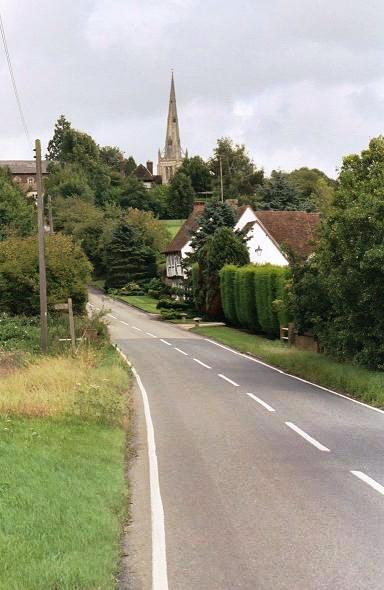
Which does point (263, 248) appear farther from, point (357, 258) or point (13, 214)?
point (357, 258)

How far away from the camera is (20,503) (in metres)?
7.68

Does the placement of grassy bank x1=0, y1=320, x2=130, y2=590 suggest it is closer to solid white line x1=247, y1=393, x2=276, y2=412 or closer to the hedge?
solid white line x1=247, y1=393, x2=276, y2=412

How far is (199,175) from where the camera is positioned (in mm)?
129375

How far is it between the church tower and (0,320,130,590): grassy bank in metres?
163

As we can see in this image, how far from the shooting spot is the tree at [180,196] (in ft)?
409

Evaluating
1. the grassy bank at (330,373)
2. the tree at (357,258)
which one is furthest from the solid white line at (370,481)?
the tree at (357,258)

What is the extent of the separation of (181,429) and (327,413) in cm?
357

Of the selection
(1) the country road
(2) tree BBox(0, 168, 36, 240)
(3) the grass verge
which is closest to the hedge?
(3) the grass verge

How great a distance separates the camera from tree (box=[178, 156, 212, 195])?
129 m

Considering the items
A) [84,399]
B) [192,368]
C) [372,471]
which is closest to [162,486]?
[372,471]

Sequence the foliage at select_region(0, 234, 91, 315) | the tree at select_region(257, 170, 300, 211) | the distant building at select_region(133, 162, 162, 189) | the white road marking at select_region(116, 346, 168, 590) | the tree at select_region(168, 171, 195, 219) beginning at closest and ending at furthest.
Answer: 1. the white road marking at select_region(116, 346, 168, 590)
2. the foliage at select_region(0, 234, 91, 315)
3. the tree at select_region(257, 170, 300, 211)
4. the tree at select_region(168, 171, 195, 219)
5. the distant building at select_region(133, 162, 162, 189)

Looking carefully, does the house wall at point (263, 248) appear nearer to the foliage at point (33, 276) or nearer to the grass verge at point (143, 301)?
the grass verge at point (143, 301)

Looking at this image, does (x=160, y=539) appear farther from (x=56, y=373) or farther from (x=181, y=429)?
(x=56, y=373)

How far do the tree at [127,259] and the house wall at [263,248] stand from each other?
23238mm
